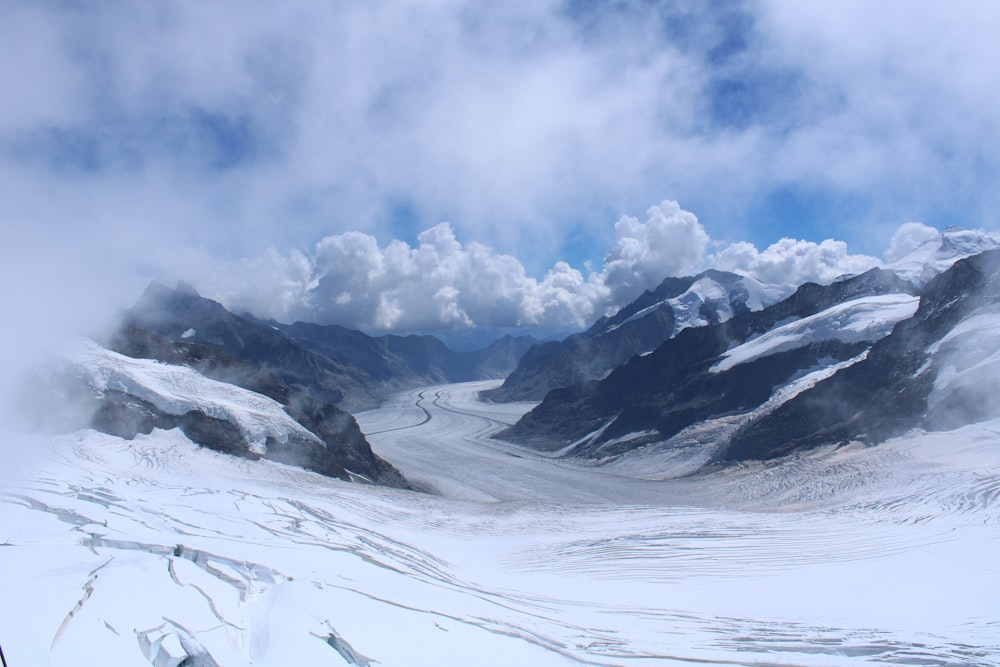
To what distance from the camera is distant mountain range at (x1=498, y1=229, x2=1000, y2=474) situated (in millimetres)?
50031

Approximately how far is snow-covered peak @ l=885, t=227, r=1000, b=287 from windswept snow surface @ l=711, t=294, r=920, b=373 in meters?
51.0

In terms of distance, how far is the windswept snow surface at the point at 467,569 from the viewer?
36.6ft

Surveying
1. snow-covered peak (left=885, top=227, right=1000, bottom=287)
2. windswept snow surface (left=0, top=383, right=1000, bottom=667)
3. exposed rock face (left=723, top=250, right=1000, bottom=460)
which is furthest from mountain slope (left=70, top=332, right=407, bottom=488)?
snow-covered peak (left=885, top=227, right=1000, bottom=287)

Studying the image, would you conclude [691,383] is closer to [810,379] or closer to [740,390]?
[740,390]

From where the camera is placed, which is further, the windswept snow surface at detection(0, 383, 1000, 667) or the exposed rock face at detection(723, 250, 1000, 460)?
the exposed rock face at detection(723, 250, 1000, 460)

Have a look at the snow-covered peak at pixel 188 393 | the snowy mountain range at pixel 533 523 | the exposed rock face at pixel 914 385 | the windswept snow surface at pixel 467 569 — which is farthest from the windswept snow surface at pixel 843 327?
the snow-covered peak at pixel 188 393

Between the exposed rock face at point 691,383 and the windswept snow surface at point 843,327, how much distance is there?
1.85 feet

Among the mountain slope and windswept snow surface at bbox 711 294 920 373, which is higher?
windswept snow surface at bbox 711 294 920 373

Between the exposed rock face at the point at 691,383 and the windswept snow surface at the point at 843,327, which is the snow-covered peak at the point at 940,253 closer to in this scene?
the exposed rock face at the point at 691,383

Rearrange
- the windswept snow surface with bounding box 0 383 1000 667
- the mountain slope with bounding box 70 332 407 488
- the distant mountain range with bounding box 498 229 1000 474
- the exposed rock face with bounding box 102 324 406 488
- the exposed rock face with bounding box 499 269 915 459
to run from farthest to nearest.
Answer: the exposed rock face with bounding box 499 269 915 459, the distant mountain range with bounding box 498 229 1000 474, the mountain slope with bounding box 70 332 407 488, the exposed rock face with bounding box 102 324 406 488, the windswept snow surface with bounding box 0 383 1000 667

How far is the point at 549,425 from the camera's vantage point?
4437 inches

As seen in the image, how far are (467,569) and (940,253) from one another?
156 m

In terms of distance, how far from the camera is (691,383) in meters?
85.8

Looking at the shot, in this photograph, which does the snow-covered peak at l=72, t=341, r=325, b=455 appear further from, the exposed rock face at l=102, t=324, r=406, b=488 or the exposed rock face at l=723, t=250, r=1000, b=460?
the exposed rock face at l=723, t=250, r=1000, b=460
